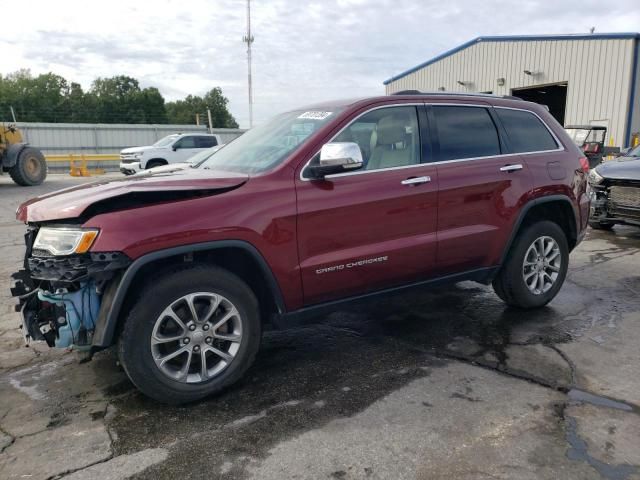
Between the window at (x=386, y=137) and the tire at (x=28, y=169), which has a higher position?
the window at (x=386, y=137)

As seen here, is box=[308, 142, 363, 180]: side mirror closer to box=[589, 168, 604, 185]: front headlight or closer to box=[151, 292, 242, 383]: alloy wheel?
box=[151, 292, 242, 383]: alloy wheel

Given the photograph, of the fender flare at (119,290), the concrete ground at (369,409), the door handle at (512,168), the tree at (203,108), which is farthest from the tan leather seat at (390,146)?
the tree at (203,108)

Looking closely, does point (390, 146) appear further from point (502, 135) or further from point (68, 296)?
point (68, 296)

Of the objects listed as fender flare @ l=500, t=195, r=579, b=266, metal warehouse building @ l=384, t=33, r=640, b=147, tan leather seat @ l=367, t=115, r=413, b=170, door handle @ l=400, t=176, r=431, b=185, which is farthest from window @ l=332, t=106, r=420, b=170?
metal warehouse building @ l=384, t=33, r=640, b=147

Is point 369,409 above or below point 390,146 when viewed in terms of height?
below

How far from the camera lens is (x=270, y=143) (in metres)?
3.84

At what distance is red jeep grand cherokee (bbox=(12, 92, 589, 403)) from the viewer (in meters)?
2.89

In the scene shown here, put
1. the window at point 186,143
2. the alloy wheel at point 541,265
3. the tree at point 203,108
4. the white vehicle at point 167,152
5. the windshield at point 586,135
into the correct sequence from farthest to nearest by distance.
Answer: the tree at point 203,108
the window at point 186,143
the white vehicle at point 167,152
the windshield at point 586,135
the alloy wheel at point 541,265

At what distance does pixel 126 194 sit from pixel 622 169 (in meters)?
7.44

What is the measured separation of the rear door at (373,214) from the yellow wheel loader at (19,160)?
1613 cm

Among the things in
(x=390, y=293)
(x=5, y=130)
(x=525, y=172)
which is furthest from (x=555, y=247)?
(x=5, y=130)

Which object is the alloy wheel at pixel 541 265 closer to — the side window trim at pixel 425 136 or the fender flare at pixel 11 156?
the side window trim at pixel 425 136

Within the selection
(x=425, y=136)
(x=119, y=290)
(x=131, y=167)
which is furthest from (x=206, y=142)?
(x=119, y=290)

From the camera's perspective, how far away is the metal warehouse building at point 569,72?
19.0m
